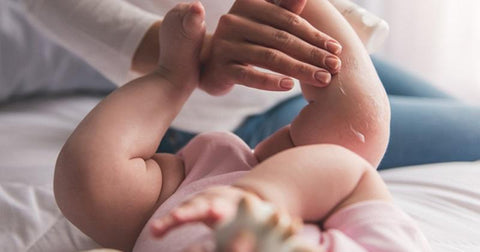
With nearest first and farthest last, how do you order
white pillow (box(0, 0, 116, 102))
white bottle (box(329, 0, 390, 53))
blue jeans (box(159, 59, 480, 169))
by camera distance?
white bottle (box(329, 0, 390, 53))
blue jeans (box(159, 59, 480, 169))
white pillow (box(0, 0, 116, 102))

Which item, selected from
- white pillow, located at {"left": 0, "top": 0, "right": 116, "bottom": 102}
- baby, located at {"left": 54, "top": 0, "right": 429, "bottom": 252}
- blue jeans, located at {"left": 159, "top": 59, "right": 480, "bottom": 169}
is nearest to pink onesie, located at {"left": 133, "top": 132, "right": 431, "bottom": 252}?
baby, located at {"left": 54, "top": 0, "right": 429, "bottom": 252}

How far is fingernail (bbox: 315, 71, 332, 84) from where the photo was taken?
521 millimetres

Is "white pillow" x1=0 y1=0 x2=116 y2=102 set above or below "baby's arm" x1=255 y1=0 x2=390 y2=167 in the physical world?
below

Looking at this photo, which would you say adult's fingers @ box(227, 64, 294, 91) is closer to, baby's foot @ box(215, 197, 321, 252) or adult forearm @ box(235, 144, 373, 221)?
adult forearm @ box(235, 144, 373, 221)

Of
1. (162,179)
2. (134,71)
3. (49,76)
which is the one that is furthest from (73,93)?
(162,179)

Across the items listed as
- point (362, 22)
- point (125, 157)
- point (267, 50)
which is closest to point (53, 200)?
point (125, 157)

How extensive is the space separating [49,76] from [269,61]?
0.64m

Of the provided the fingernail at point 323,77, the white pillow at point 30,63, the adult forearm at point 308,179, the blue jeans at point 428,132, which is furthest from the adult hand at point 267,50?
the white pillow at point 30,63

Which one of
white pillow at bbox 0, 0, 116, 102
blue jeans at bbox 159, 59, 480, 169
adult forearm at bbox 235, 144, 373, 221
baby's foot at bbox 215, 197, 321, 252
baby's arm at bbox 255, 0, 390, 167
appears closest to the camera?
baby's foot at bbox 215, 197, 321, 252

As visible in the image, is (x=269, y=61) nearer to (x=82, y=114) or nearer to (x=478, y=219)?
(x=478, y=219)

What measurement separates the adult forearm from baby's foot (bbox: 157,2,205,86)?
0.70ft

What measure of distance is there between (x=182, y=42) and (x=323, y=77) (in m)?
0.16

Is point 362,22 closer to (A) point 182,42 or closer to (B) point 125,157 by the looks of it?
(A) point 182,42

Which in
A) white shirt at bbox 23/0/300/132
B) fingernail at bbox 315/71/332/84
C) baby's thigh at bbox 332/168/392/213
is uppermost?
fingernail at bbox 315/71/332/84
